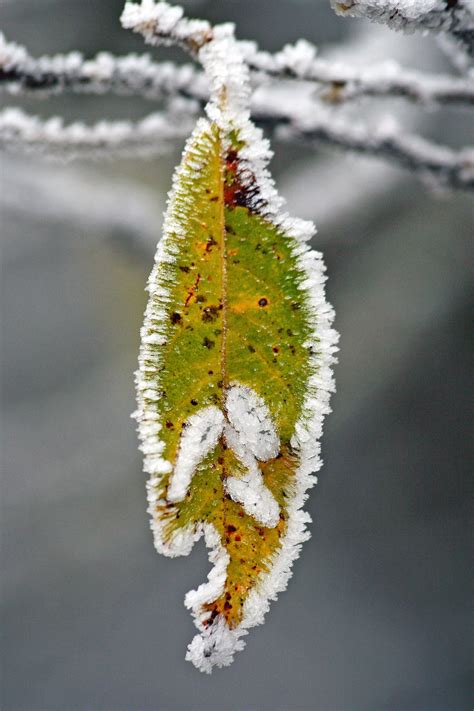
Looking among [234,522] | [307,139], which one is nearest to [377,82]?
[307,139]

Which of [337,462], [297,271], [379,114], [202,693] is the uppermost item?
[379,114]

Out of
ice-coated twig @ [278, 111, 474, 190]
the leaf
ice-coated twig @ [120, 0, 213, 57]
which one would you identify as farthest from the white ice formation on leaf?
ice-coated twig @ [278, 111, 474, 190]

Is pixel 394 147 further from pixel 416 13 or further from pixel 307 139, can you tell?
pixel 416 13

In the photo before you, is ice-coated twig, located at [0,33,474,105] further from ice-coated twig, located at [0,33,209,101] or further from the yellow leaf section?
the yellow leaf section

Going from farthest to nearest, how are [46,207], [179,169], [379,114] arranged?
[379,114] → [46,207] → [179,169]

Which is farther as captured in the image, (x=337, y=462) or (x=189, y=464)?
(x=337, y=462)

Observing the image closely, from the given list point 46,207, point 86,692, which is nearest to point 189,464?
point 46,207

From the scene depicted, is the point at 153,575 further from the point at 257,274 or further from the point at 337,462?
the point at 257,274
